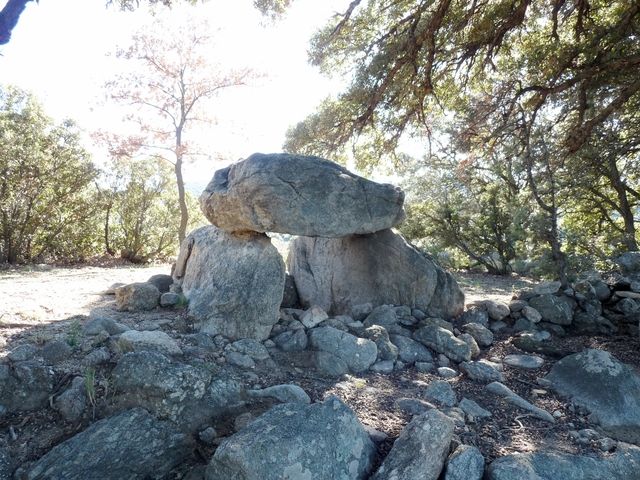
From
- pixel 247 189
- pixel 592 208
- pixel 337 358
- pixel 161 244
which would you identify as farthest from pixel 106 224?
pixel 592 208

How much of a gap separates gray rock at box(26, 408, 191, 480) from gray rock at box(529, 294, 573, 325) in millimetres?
4532

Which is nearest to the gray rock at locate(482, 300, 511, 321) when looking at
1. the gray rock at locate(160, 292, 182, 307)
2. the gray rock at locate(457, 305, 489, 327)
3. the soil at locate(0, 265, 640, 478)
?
the gray rock at locate(457, 305, 489, 327)

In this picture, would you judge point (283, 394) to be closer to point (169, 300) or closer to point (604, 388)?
point (169, 300)

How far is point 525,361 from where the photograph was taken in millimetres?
4246

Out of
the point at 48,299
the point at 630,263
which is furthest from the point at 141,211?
the point at 630,263

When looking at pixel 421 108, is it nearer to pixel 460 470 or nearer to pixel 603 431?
pixel 603 431

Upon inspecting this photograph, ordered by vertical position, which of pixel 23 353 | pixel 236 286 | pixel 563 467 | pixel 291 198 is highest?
pixel 291 198

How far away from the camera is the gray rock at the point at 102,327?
3.52 meters

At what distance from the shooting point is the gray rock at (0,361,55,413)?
8.62ft

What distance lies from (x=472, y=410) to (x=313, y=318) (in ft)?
5.94

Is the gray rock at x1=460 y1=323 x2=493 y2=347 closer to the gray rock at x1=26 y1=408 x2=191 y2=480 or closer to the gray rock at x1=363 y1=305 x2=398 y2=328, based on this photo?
the gray rock at x1=363 y1=305 x2=398 y2=328

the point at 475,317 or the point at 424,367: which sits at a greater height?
the point at 475,317

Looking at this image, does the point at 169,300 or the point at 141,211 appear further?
the point at 141,211

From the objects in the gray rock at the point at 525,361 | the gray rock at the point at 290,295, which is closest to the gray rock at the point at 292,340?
the gray rock at the point at 290,295
